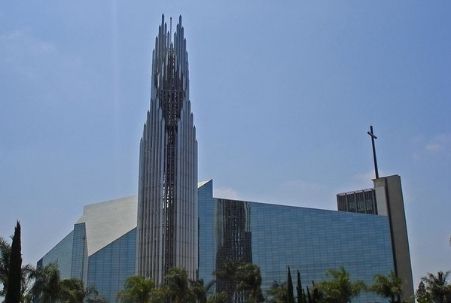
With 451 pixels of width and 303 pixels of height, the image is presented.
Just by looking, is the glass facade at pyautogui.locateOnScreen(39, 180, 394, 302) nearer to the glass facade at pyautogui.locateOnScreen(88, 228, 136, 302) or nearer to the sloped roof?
the sloped roof

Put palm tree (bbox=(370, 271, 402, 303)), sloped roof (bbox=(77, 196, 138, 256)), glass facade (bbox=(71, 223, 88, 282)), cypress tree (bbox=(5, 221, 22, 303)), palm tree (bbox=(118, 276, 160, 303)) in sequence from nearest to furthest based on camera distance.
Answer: cypress tree (bbox=(5, 221, 22, 303)) < palm tree (bbox=(118, 276, 160, 303)) < palm tree (bbox=(370, 271, 402, 303)) < sloped roof (bbox=(77, 196, 138, 256)) < glass facade (bbox=(71, 223, 88, 282))

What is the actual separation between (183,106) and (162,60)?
7.27 metres

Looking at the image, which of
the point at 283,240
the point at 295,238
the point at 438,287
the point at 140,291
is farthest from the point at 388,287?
the point at 283,240

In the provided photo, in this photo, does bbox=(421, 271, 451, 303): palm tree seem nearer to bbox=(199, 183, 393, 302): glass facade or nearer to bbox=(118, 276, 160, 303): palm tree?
bbox=(118, 276, 160, 303): palm tree

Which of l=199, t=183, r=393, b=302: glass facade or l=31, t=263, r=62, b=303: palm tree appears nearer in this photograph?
l=31, t=263, r=62, b=303: palm tree

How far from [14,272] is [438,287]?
1602 inches

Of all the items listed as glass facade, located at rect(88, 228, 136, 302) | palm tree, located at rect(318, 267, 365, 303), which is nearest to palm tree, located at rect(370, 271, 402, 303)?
palm tree, located at rect(318, 267, 365, 303)

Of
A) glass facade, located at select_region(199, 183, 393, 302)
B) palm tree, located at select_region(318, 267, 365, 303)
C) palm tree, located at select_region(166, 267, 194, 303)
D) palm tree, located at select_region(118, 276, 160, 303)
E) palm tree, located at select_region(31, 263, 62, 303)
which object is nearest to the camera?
palm tree, located at select_region(31, 263, 62, 303)

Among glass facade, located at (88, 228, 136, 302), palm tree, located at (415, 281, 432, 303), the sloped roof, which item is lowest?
palm tree, located at (415, 281, 432, 303)

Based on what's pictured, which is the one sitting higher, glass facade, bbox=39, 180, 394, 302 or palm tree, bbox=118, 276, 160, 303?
glass facade, bbox=39, 180, 394, 302

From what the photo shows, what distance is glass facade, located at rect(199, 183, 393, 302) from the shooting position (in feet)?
355

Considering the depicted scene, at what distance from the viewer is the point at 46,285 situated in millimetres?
44094

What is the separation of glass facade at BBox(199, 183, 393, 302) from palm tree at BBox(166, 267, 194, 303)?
48595 mm

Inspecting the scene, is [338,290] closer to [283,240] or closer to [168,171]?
[168,171]
